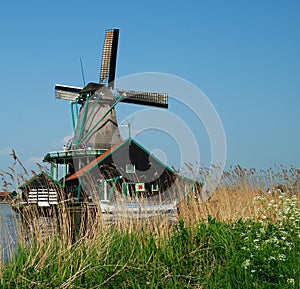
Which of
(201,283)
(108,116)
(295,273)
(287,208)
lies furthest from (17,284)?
(108,116)

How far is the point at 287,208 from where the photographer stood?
5.23 m

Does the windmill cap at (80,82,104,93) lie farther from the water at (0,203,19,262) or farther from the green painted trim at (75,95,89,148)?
the water at (0,203,19,262)

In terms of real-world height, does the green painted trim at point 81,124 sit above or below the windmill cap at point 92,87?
below

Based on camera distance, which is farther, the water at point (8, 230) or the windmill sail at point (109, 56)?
the windmill sail at point (109, 56)

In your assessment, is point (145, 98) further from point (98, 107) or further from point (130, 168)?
point (130, 168)

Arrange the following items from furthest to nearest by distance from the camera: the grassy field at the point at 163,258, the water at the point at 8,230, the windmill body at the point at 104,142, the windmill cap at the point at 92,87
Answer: the windmill cap at the point at 92,87 < the windmill body at the point at 104,142 < the water at the point at 8,230 < the grassy field at the point at 163,258

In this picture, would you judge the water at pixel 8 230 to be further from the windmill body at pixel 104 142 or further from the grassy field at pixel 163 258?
the windmill body at pixel 104 142

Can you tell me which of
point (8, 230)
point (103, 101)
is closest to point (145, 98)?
point (103, 101)

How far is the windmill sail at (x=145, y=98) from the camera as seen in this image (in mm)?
27672

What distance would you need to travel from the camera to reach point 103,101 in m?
26.6

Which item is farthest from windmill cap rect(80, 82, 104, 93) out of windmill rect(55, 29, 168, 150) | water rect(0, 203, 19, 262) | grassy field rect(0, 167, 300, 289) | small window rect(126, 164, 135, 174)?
water rect(0, 203, 19, 262)

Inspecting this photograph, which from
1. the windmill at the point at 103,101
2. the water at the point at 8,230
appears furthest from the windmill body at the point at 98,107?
the water at the point at 8,230

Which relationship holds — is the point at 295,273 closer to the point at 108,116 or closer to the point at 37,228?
the point at 37,228

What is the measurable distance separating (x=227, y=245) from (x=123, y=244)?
1.38 meters
